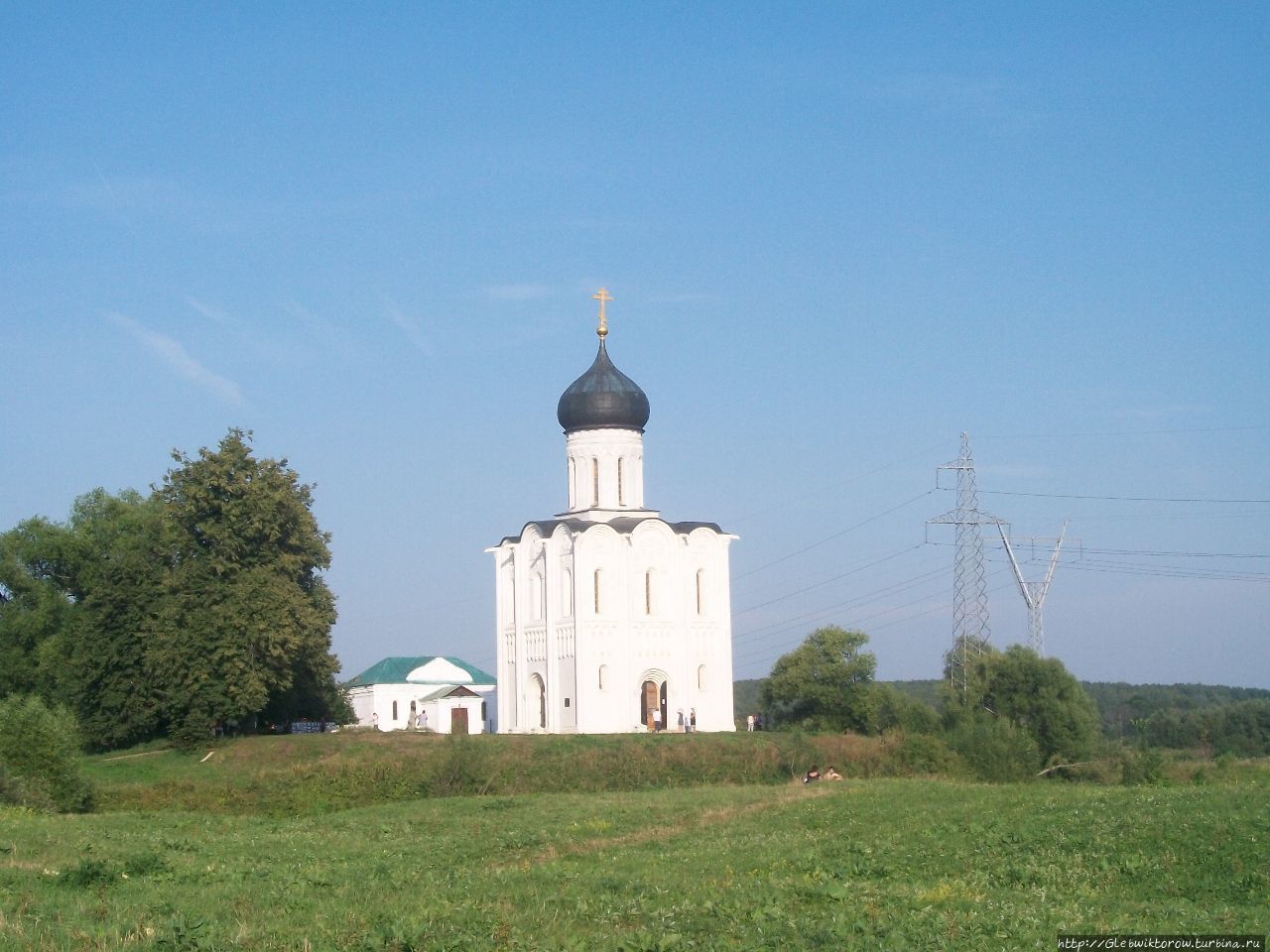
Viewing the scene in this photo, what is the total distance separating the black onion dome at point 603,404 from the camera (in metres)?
46.3

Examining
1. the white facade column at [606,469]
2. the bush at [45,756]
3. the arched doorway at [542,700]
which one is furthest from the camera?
the white facade column at [606,469]

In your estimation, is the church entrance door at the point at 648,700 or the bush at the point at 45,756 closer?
the bush at the point at 45,756

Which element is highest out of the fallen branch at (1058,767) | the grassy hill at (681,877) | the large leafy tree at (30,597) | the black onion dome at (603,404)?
the black onion dome at (603,404)

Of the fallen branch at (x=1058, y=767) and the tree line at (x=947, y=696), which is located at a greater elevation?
the tree line at (x=947, y=696)

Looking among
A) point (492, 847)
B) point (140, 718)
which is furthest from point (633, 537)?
point (492, 847)

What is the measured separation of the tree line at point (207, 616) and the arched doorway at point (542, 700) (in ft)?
21.1

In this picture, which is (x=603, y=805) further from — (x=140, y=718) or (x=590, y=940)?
(x=140, y=718)

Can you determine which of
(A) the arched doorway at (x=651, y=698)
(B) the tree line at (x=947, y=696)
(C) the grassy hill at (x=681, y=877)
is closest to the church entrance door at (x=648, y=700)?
(A) the arched doorway at (x=651, y=698)

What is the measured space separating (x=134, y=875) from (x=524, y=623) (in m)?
32.2

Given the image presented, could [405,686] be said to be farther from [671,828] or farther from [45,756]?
[671,828]

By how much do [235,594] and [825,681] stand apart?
1834cm

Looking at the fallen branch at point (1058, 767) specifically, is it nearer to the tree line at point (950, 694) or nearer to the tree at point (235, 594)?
the tree line at point (950, 694)

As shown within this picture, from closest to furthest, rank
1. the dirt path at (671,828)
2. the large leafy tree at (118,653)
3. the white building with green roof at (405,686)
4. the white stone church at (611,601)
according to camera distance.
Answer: the dirt path at (671,828) → the large leafy tree at (118,653) → the white stone church at (611,601) → the white building with green roof at (405,686)

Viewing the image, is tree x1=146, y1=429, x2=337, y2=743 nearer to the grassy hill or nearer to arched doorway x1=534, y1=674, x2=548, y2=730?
arched doorway x1=534, y1=674, x2=548, y2=730
